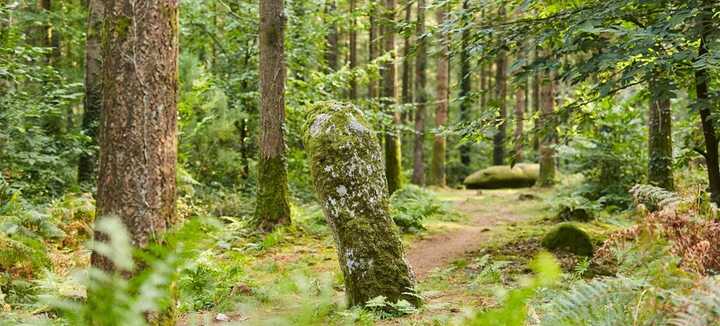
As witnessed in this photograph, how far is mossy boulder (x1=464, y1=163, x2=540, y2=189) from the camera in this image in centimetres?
2253

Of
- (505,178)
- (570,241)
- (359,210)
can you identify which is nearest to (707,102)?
(570,241)

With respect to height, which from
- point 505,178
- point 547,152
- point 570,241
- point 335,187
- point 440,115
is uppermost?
point 440,115

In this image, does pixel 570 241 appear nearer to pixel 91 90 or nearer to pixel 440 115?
pixel 91 90

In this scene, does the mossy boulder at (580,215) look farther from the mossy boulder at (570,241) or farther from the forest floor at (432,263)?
the mossy boulder at (570,241)

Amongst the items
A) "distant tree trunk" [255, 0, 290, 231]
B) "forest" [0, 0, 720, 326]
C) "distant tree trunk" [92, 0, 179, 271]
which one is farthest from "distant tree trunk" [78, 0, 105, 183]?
"distant tree trunk" [92, 0, 179, 271]

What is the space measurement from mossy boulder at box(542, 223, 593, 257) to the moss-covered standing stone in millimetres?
3562

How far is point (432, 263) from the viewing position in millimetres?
8734

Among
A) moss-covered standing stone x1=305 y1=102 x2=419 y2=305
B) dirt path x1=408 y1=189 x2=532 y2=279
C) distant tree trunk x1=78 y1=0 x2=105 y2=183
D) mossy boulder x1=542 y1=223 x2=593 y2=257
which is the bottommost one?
dirt path x1=408 y1=189 x2=532 y2=279

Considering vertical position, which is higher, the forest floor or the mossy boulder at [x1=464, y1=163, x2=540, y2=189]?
the mossy boulder at [x1=464, y1=163, x2=540, y2=189]

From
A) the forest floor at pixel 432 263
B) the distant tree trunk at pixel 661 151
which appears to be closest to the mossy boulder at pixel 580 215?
the forest floor at pixel 432 263

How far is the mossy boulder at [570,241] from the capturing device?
27.1 ft

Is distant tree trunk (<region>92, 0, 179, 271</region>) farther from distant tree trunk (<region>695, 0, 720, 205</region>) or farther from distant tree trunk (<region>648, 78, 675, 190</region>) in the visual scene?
distant tree trunk (<region>648, 78, 675, 190</region>)

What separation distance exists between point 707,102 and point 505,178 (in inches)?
642

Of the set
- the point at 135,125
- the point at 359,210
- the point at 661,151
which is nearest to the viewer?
the point at 135,125
